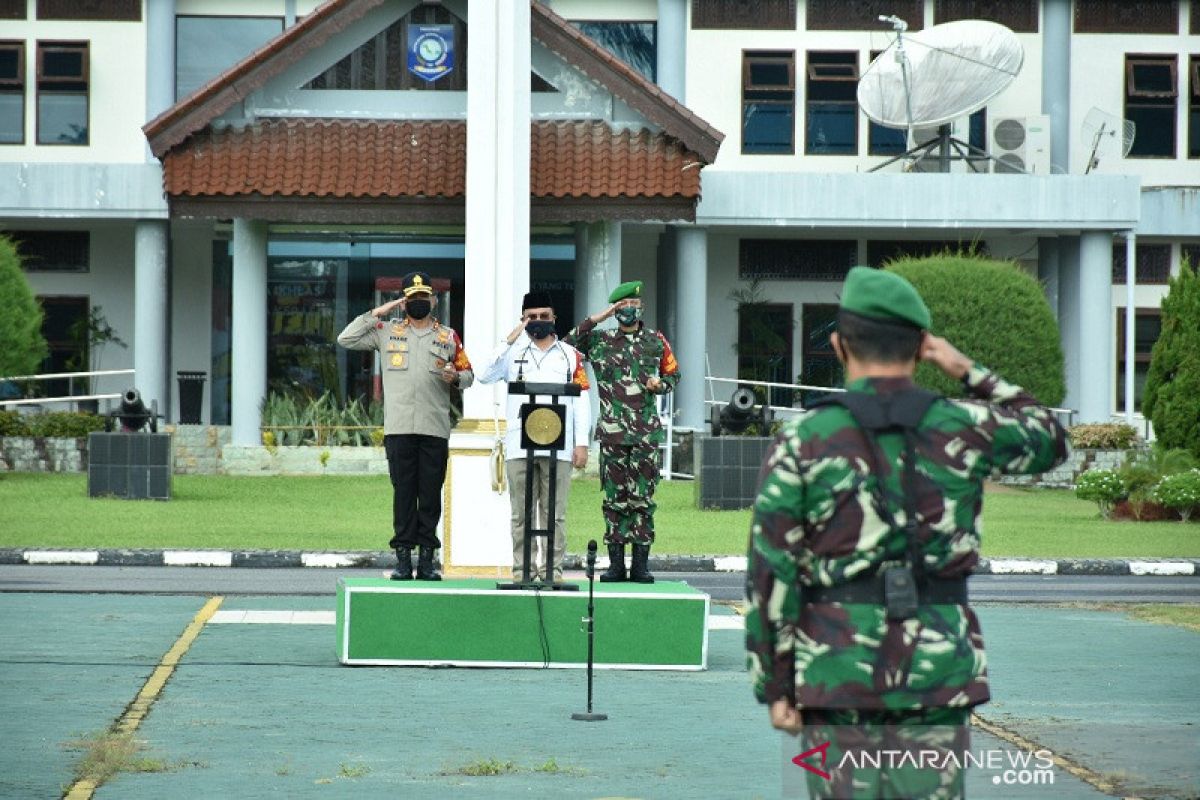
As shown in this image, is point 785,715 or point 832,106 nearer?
point 785,715

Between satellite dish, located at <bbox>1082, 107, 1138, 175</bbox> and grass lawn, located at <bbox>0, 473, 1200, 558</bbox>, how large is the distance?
8.63 m

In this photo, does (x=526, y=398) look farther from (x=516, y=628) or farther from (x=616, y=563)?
(x=516, y=628)

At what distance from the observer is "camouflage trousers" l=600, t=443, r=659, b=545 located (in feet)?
41.8

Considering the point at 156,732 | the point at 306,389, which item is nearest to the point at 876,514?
the point at 156,732

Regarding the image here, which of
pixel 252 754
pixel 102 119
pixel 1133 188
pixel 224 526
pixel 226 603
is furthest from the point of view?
pixel 102 119

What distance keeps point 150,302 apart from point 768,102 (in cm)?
1140

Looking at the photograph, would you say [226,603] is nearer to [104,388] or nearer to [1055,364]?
[1055,364]

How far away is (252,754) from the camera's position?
799 centimetres

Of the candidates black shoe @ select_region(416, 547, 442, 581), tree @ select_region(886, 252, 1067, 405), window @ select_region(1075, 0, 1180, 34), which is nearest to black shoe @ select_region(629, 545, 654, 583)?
black shoe @ select_region(416, 547, 442, 581)

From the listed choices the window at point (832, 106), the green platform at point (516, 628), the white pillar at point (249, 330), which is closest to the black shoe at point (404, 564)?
the green platform at point (516, 628)

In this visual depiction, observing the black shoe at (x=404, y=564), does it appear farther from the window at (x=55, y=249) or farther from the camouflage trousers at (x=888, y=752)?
the window at (x=55, y=249)

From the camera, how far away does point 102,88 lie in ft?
109

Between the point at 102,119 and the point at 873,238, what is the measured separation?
13.5m

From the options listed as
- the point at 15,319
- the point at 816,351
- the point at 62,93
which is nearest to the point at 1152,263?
the point at 816,351
